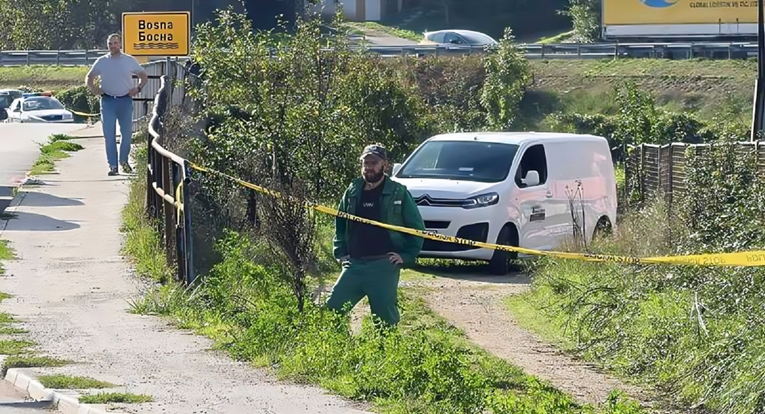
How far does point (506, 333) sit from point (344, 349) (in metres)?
3.63

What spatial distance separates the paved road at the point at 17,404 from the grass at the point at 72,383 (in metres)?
0.17

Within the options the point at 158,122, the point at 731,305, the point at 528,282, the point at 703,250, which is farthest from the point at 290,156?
the point at 731,305

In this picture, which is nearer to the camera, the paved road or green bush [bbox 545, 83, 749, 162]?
the paved road

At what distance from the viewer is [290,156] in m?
17.2

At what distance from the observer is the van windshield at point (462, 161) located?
16844mm

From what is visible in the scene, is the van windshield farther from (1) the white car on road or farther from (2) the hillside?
(2) the hillside

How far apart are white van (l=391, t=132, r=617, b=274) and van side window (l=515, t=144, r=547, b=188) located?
0.04 ft

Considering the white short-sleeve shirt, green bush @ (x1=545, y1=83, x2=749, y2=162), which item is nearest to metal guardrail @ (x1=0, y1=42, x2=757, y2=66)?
green bush @ (x1=545, y1=83, x2=749, y2=162)

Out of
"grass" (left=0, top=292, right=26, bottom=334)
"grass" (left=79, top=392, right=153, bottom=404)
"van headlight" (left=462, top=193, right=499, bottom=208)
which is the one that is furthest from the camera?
"van headlight" (left=462, top=193, right=499, bottom=208)

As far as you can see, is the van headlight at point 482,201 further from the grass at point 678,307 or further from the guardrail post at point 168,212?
the guardrail post at point 168,212

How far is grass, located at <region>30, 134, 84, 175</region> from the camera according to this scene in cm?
2009

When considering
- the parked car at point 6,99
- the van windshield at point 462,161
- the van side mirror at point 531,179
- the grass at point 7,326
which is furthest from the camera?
the parked car at point 6,99

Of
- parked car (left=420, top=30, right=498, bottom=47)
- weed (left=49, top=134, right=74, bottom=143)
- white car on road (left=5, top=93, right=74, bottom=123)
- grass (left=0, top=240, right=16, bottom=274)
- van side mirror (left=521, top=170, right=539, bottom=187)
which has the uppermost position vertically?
parked car (left=420, top=30, right=498, bottom=47)

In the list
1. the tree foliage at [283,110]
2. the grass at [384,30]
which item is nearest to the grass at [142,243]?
the tree foliage at [283,110]
